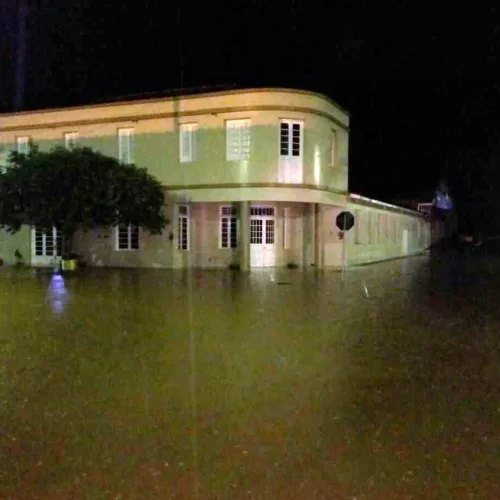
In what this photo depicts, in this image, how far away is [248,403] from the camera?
5.83 m

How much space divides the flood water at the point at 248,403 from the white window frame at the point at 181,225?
13131 millimetres

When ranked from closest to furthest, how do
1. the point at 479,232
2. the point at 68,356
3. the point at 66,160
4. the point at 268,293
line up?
the point at 68,356 → the point at 268,293 → the point at 66,160 → the point at 479,232

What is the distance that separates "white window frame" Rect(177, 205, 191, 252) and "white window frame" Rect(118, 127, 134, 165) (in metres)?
3.10

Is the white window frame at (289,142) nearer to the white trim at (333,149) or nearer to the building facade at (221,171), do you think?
the building facade at (221,171)

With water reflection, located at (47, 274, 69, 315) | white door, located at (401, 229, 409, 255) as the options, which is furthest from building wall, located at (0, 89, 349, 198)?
white door, located at (401, 229, 409, 255)

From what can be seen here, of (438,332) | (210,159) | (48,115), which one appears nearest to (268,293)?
(438,332)

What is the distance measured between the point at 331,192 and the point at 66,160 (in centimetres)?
1110

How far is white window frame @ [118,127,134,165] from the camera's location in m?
26.0

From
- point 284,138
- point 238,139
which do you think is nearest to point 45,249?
point 238,139

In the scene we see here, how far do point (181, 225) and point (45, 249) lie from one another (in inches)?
272

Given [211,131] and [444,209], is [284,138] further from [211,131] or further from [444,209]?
[444,209]

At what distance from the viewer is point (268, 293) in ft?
52.2

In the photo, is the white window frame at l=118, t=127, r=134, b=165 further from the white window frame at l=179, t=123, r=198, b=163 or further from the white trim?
the white trim

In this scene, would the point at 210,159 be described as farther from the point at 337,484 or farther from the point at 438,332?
the point at 337,484
